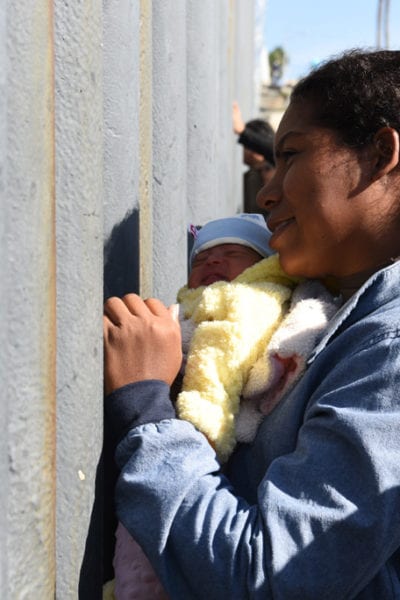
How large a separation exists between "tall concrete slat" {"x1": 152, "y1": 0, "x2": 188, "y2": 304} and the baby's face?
0.38 feet

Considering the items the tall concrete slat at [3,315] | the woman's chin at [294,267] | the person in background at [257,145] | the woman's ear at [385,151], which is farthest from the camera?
the person in background at [257,145]

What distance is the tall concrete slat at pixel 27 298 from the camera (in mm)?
1179

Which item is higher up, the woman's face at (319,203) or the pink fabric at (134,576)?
the woman's face at (319,203)

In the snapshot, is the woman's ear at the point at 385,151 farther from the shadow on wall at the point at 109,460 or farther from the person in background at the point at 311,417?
the shadow on wall at the point at 109,460

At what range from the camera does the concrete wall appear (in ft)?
3.94

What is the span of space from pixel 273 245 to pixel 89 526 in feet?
2.29

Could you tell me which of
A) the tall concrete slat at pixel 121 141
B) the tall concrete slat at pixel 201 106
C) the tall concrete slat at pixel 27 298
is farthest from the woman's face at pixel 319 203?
the tall concrete slat at pixel 201 106

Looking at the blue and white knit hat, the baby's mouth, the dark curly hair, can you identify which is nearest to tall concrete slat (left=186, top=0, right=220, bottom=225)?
the blue and white knit hat

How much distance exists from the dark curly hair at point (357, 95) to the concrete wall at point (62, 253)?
40 cm

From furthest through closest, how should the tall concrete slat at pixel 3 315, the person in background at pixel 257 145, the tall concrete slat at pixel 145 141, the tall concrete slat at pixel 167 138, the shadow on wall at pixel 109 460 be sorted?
the person in background at pixel 257 145 → the tall concrete slat at pixel 167 138 → the tall concrete slat at pixel 145 141 → the shadow on wall at pixel 109 460 → the tall concrete slat at pixel 3 315

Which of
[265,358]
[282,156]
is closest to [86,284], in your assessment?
[265,358]

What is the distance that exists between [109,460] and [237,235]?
2.44 feet

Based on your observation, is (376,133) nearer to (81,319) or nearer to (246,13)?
(81,319)

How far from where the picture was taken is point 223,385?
1824 mm
